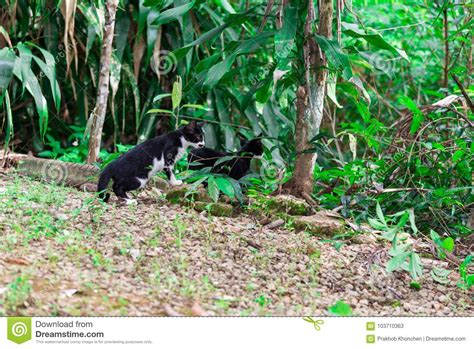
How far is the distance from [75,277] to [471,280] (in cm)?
166

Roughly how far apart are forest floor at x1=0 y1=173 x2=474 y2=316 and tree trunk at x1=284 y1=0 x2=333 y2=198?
1.45 feet

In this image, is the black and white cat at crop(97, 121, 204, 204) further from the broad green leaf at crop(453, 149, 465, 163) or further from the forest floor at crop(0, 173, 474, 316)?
the broad green leaf at crop(453, 149, 465, 163)

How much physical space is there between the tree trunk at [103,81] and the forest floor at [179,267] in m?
0.89

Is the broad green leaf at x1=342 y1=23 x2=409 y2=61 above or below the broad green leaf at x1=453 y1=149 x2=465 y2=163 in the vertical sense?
above

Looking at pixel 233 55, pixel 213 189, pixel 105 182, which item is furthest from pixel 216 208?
pixel 233 55

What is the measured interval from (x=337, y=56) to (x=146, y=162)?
119 centimetres

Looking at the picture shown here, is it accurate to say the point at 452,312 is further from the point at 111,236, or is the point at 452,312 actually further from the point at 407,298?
the point at 111,236

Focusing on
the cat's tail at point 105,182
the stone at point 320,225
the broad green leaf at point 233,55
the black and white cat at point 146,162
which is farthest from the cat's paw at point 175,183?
the stone at point 320,225

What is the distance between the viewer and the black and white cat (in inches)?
149

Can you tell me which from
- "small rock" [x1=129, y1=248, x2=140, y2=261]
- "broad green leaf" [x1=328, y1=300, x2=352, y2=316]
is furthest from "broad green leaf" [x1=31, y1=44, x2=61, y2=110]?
"broad green leaf" [x1=328, y1=300, x2=352, y2=316]

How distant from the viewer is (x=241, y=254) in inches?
125

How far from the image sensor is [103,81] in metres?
4.59

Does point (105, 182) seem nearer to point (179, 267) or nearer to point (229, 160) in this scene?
point (229, 160)

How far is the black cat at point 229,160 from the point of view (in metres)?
4.34
